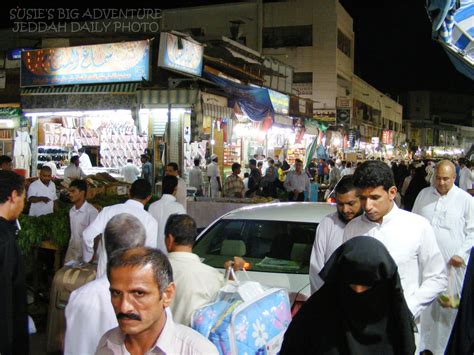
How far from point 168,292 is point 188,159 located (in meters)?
16.1

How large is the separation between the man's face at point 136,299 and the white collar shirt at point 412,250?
2131 millimetres

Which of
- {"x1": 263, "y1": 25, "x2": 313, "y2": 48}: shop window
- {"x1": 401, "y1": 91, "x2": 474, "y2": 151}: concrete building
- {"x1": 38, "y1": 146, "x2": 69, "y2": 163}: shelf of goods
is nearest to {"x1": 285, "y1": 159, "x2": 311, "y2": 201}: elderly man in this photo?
{"x1": 38, "y1": 146, "x2": 69, "y2": 163}: shelf of goods

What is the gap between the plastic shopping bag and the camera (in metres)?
5.37

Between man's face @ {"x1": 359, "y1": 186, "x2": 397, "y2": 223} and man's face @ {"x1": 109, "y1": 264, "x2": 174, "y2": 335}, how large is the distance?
206cm

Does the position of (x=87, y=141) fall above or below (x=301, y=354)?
above

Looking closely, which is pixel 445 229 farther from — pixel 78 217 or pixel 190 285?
pixel 78 217

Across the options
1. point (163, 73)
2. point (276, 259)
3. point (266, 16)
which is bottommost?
point (276, 259)

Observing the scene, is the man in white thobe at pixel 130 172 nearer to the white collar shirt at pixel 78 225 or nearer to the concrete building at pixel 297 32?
the white collar shirt at pixel 78 225

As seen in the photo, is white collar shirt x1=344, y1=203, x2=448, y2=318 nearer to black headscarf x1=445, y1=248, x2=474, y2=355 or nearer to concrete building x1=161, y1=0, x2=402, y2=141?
black headscarf x1=445, y1=248, x2=474, y2=355

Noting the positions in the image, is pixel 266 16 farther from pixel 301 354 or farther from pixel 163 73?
pixel 301 354

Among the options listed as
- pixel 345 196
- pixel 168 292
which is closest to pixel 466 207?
pixel 345 196

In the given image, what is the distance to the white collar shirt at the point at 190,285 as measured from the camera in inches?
150

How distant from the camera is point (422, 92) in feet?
353

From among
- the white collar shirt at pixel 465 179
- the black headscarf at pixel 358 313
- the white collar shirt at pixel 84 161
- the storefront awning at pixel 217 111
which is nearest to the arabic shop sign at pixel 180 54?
the storefront awning at pixel 217 111
